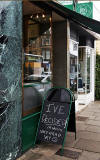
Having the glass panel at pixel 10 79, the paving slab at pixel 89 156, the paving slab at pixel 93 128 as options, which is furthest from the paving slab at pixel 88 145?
the glass panel at pixel 10 79

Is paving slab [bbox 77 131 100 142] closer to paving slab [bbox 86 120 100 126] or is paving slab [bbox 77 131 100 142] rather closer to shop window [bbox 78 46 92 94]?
paving slab [bbox 86 120 100 126]

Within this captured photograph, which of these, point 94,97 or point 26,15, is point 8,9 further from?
point 94,97

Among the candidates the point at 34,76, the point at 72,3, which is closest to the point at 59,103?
the point at 34,76

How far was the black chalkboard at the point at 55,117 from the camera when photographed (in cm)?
427

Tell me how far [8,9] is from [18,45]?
67cm

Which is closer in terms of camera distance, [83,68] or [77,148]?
[77,148]

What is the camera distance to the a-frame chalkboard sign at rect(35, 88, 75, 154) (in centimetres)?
426

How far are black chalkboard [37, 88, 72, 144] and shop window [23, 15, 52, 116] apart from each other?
0.31 m

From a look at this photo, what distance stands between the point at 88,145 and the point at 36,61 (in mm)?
2330

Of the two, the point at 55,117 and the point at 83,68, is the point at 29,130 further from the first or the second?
the point at 83,68

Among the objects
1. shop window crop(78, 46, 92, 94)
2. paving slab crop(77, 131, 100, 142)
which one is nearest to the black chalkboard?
paving slab crop(77, 131, 100, 142)

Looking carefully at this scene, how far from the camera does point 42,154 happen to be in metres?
4.10

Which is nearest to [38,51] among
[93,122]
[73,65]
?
[73,65]

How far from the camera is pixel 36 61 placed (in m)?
4.93
